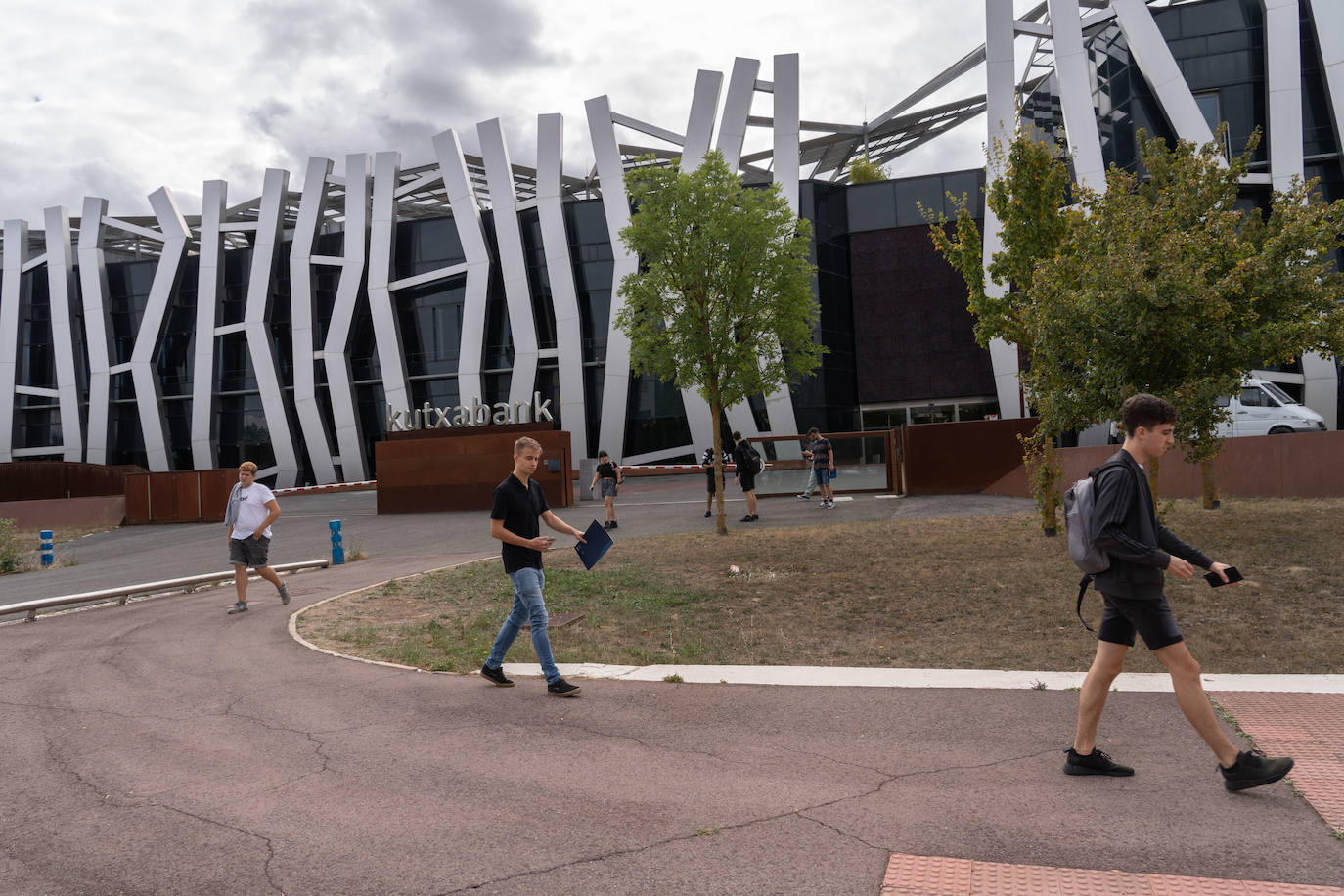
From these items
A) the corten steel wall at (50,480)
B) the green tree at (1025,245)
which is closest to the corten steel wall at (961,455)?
the green tree at (1025,245)

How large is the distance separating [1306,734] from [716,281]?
38.5ft

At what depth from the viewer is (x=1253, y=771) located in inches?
163

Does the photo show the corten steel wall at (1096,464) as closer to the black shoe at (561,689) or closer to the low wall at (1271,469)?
the low wall at (1271,469)

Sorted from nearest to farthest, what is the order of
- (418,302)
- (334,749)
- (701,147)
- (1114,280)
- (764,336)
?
(334,749) → (1114,280) → (764,336) → (701,147) → (418,302)

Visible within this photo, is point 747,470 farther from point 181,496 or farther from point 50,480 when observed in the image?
point 50,480

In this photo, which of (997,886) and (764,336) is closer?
(997,886)

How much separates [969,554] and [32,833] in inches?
419

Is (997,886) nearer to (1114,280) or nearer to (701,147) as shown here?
(1114,280)

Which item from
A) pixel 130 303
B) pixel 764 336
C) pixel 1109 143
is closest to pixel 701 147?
pixel 1109 143

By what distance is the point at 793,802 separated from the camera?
173 inches

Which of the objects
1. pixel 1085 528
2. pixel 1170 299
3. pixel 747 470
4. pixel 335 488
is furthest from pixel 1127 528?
pixel 335 488

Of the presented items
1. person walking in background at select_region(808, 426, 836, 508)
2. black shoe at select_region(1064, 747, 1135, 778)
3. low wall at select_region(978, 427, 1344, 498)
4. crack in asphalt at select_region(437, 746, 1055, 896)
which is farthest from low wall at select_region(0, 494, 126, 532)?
black shoe at select_region(1064, 747, 1135, 778)

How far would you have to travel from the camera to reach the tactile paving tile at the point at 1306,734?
4.16 metres

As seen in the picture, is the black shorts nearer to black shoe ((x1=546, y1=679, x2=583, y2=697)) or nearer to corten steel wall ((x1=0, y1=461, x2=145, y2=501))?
black shoe ((x1=546, y1=679, x2=583, y2=697))
